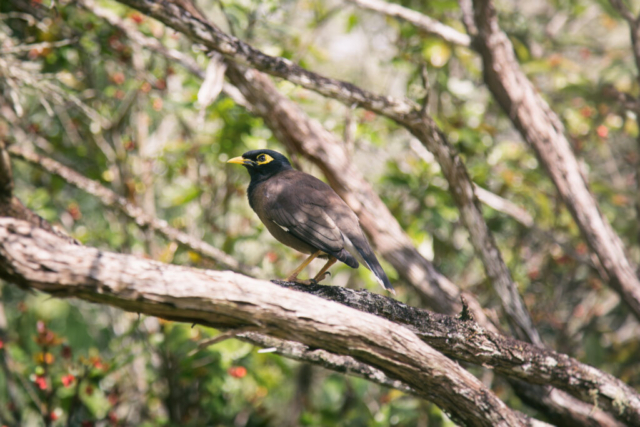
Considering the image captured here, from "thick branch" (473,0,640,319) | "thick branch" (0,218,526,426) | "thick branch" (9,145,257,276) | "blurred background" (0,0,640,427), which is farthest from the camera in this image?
"thick branch" (473,0,640,319)

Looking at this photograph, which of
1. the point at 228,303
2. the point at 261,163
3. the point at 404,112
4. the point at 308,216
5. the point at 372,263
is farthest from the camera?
the point at 261,163

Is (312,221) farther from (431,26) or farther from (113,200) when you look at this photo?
(431,26)

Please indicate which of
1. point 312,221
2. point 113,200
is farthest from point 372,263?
point 113,200

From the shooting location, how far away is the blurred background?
540 cm

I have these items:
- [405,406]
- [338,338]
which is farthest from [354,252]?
[405,406]

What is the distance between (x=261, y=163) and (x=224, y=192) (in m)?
2.08

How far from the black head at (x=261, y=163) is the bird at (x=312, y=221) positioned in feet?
1.07

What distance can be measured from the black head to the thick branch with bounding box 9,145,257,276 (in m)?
0.89

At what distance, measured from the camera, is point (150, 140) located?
7.66 meters

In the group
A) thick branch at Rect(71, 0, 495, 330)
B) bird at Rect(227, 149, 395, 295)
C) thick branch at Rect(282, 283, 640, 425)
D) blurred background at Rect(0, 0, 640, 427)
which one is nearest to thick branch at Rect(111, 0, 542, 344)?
thick branch at Rect(71, 0, 495, 330)

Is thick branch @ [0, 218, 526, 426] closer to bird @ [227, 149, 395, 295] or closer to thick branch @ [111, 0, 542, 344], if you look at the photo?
bird @ [227, 149, 395, 295]

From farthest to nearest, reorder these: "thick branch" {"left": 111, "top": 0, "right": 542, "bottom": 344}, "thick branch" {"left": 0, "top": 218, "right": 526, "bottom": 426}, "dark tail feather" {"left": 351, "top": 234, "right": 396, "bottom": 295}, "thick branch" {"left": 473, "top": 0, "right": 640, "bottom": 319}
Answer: "thick branch" {"left": 473, "top": 0, "right": 640, "bottom": 319}, "thick branch" {"left": 111, "top": 0, "right": 542, "bottom": 344}, "dark tail feather" {"left": 351, "top": 234, "right": 396, "bottom": 295}, "thick branch" {"left": 0, "top": 218, "right": 526, "bottom": 426}

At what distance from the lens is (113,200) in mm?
5199

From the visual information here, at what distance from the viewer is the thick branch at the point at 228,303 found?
7.30 feet
